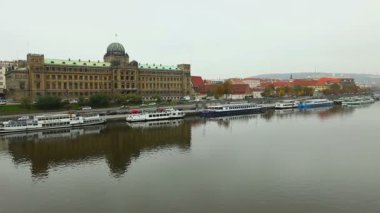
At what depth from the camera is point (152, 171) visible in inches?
1299

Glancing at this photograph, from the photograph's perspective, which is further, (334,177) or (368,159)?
(368,159)

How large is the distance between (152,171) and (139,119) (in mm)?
40119

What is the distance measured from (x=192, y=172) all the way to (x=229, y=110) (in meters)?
57.6

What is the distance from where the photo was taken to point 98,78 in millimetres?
105000

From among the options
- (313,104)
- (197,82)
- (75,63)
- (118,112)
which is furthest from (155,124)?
(197,82)

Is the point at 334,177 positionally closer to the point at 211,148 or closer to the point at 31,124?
the point at 211,148

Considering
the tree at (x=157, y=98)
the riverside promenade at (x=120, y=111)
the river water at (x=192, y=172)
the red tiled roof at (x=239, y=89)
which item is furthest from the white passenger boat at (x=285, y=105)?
the river water at (x=192, y=172)

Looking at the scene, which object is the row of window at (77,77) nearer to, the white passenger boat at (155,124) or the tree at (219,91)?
the tree at (219,91)

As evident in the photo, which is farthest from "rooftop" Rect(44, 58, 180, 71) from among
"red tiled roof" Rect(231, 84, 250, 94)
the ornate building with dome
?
"red tiled roof" Rect(231, 84, 250, 94)

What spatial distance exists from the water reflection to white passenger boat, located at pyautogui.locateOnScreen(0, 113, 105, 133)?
323 cm

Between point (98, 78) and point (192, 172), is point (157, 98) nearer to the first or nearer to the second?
point (98, 78)

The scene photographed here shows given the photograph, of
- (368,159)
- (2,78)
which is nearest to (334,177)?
(368,159)

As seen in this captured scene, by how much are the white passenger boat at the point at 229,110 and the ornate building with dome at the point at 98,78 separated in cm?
2956

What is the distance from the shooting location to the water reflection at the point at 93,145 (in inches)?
1475
